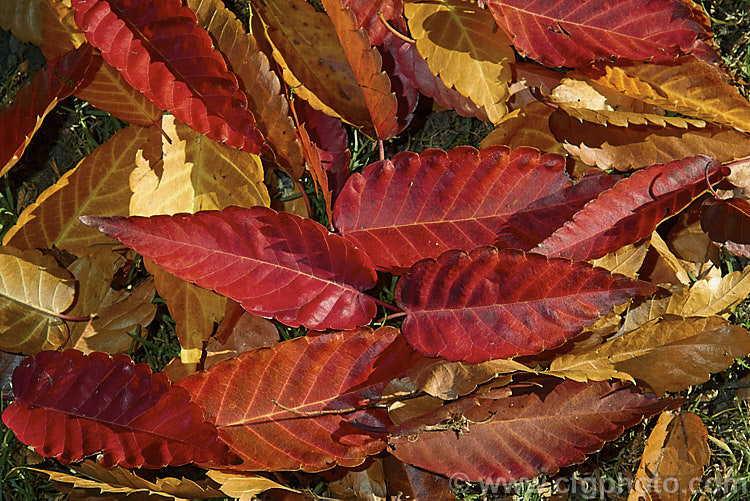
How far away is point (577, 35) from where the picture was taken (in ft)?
3.80

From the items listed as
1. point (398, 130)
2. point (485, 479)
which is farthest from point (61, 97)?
point (485, 479)

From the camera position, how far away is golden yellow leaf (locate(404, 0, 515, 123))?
118 centimetres

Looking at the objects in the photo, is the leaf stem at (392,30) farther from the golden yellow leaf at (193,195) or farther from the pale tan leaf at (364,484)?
the pale tan leaf at (364,484)

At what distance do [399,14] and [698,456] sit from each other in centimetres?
87

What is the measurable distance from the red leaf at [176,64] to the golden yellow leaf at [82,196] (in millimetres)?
129

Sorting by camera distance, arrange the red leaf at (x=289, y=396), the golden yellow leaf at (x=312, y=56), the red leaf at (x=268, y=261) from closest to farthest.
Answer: the red leaf at (x=268, y=261), the red leaf at (x=289, y=396), the golden yellow leaf at (x=312, y=56)

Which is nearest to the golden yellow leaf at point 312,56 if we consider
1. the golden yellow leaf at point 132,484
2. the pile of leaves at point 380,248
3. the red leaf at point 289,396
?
the pile of leaves at point 380,248

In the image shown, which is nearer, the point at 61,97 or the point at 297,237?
the point at 297,237

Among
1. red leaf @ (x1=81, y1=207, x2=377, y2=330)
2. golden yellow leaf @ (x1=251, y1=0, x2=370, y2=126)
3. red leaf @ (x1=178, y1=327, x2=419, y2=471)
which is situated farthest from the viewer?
golden yellow leaf @ (x1=251, y1=0, x2=370, y2=126)

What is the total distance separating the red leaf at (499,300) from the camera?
1.01m

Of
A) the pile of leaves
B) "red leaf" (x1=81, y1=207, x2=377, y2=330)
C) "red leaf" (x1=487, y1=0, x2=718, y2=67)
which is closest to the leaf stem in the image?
the pile of leaves

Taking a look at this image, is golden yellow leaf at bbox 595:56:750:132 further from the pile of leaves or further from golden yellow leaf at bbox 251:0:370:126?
golden yellow leaf at bbox 251:0:370:126

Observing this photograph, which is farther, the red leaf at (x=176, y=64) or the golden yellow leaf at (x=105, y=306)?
the golden yellow leaf at (x=105, y=306)

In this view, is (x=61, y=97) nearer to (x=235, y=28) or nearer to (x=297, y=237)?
(x=235, y=28)
